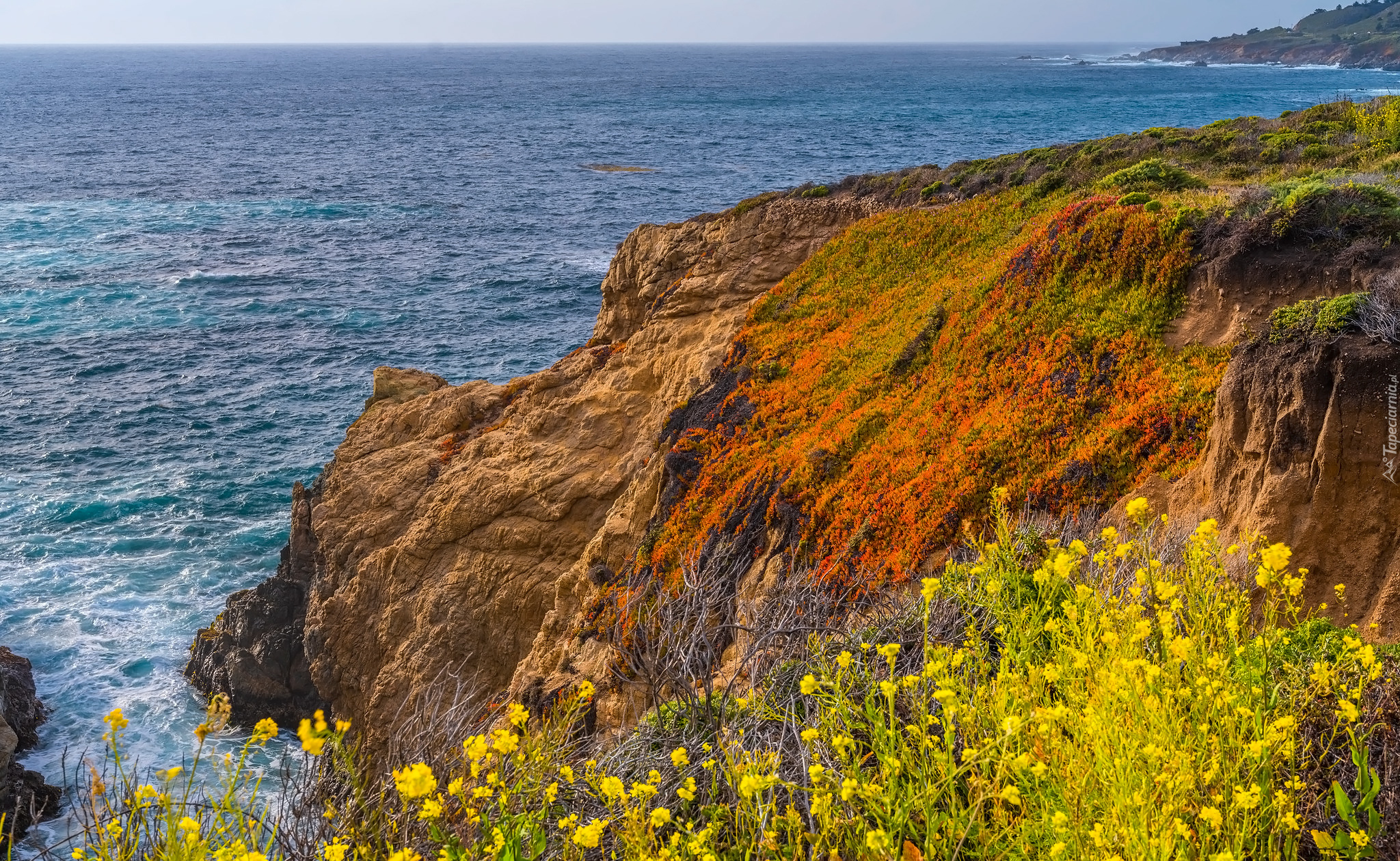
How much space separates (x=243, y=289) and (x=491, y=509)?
38342mm

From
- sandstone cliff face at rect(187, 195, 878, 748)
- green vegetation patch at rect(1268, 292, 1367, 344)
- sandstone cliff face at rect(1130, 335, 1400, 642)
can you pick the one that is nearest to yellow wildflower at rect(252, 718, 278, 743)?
sandstone cliff face at rect(1130, 335, 1400, 642)

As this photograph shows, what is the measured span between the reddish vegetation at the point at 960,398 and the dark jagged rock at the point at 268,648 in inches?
423

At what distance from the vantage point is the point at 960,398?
1616cm

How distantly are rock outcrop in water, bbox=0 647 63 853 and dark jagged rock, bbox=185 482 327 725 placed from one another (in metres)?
3.30

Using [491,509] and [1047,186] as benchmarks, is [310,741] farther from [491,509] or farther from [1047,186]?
[1047,186]

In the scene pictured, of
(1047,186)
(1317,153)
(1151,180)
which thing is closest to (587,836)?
(1151,180)

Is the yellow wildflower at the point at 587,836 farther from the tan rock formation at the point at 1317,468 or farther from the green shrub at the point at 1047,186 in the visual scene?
the green shrub at the point at 1047,186

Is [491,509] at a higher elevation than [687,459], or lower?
lower

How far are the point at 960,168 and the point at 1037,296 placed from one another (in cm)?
1313

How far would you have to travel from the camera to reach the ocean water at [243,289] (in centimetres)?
2675

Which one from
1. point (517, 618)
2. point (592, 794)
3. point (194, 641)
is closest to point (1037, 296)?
point (517, 618)

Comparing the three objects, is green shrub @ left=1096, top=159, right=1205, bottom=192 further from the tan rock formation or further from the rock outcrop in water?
the rock outcrop in water

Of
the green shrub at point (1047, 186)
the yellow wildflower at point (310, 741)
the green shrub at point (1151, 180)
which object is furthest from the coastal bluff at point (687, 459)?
the yellow wildflower at point (310, 741)

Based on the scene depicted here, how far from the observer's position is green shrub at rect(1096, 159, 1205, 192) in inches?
782
